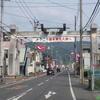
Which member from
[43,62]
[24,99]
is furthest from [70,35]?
[43,62]

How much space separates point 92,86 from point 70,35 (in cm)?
3447

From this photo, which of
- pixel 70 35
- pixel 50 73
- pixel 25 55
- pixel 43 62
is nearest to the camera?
pixel 70 35

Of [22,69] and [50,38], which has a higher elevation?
[50,38]

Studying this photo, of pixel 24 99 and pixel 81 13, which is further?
pixel 81 13

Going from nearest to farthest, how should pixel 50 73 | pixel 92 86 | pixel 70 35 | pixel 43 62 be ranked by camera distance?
pixel 92 86
pixel 70 35
pixel 50 73
pixel 43 62

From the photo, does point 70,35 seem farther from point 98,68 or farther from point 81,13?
point 98,68

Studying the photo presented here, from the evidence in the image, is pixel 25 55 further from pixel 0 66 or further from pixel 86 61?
pixel 0 66

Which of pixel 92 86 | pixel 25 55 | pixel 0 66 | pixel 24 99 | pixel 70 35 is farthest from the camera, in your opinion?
pixel 25 55

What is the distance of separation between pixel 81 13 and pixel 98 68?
15038 millimetres

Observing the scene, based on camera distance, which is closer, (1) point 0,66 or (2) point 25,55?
(1) point 0,66

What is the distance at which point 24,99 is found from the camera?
20.6 metres

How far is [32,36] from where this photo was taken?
6406 cm

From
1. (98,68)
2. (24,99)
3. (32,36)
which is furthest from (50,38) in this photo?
(24,99)

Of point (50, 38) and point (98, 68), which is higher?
point (50, 38)
